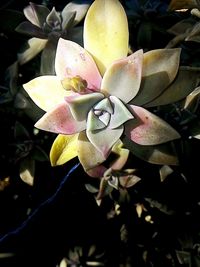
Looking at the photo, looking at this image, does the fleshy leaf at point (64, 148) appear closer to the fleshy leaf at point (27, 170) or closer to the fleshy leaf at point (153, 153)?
the fleshy leaf at point (153, 153)

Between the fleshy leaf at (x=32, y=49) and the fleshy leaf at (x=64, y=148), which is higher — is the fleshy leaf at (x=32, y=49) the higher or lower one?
the higher one

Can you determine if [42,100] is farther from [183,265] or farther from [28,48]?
[183,265]

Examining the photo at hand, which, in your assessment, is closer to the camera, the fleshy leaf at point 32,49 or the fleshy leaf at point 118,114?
the fleshy leaf at point 118,114

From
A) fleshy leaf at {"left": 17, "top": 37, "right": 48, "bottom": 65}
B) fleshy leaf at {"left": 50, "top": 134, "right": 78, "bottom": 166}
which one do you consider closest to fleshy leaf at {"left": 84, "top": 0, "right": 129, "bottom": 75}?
fleshy leaf at {"left": 50, "top": 134, "right": 78, "bottom": 166}

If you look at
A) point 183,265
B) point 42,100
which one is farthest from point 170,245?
point 42,100

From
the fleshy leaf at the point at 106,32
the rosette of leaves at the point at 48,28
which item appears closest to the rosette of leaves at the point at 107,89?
the fleshy leaf at the point at 106,32

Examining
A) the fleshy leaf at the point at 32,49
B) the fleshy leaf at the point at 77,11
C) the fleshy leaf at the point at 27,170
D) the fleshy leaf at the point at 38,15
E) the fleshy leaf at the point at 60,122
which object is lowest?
the fleshy leaf at the point at 27,170

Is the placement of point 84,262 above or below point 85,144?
below
